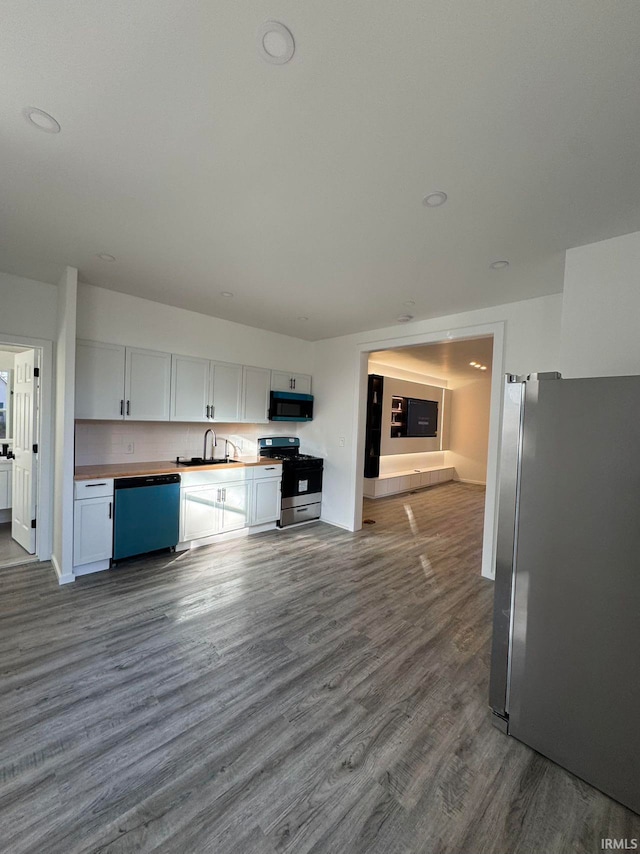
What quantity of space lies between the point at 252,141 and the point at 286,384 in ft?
11.8

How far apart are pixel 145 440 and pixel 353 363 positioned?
2.89 m

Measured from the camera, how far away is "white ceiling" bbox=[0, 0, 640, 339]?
1.07 meters

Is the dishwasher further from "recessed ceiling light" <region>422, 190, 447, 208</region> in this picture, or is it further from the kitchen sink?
"recessed ceiling light" <region>422, 190, 447, 208</region>

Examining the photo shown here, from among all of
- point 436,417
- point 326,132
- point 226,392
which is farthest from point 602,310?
point 436,417

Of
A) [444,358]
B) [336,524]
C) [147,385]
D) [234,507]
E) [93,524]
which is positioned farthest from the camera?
[444,358]

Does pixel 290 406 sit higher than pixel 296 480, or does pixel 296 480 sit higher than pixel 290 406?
pixel 290 406

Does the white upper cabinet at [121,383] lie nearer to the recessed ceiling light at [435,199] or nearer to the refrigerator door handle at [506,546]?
the recessed ceiling light at [435,199]

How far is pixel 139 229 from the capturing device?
2311mm

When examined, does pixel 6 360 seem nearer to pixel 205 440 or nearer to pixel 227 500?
pixel 205 440

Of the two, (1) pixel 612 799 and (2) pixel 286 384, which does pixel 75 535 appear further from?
(1) pixel 612 799

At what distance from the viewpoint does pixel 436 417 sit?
28.8 feet

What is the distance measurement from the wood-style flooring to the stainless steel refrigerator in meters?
0.20

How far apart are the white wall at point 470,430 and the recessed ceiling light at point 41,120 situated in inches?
360

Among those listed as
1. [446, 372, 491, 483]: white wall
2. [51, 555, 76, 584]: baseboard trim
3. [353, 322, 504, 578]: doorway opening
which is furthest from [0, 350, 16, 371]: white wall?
[446, 372, 491, 483]: white wall
